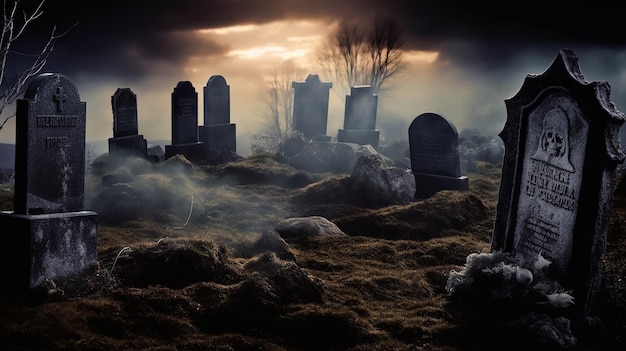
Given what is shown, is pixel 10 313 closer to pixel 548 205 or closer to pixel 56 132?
pixel 56 132

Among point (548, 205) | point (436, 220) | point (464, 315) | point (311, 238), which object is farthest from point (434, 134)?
point (464, 315)

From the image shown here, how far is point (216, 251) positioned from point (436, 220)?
5502 millimetres

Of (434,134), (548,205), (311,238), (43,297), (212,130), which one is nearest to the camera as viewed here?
(43,297)

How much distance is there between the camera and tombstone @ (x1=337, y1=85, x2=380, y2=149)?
883 inches

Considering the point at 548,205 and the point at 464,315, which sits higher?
the point at 548,205

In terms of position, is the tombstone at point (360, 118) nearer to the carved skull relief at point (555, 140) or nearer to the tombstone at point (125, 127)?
the tombstone at point (125, 127)

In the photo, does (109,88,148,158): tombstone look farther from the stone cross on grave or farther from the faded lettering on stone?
the faded lettering on stone

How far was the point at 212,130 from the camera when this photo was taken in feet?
67.4

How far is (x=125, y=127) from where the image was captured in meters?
17.2

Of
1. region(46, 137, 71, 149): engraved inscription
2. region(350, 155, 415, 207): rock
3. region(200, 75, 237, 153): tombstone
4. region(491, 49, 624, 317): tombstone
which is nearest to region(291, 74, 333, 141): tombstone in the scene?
region(200, 75, 237, 153): tombstone

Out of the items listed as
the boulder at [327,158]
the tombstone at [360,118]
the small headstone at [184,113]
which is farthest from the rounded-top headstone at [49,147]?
the tombstone at [360,118]

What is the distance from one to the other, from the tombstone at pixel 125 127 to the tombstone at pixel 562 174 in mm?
11176

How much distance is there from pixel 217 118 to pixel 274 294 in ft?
46.8

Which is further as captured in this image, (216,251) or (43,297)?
(216,251)
